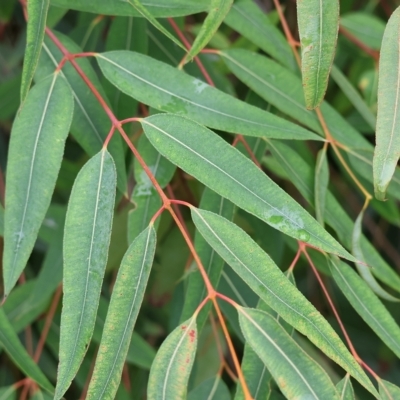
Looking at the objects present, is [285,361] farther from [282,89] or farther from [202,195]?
[282,89]

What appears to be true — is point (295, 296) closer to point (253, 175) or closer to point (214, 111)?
point (253, 175)

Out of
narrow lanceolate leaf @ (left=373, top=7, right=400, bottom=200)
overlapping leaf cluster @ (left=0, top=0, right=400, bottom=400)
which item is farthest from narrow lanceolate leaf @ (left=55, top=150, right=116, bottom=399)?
narrow lanceolate leaf @ (left=373, top=7, right=400, bottom=200)

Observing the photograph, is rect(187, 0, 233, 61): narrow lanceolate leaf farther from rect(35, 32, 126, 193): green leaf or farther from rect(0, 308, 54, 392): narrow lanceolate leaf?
rect(0, 308, 54, 392): narrow lanceolate leaf

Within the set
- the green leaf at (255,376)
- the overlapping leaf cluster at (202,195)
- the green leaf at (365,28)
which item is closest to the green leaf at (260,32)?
the overlapping leaf cluster at (202,195)

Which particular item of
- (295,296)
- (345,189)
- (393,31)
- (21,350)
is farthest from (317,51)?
(345,189)

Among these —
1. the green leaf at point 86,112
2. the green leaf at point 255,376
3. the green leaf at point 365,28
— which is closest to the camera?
the green leaf at point 255,376

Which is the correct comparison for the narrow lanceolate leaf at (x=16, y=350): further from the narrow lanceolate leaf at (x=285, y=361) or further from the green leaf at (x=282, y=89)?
the green leaf at (x=282, y=89)

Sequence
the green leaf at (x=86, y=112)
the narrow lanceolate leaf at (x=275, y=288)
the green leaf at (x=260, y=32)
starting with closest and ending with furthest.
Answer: the narrow lanceolate leaf at (x=275, y=288), the green leaf at (x=86, y=112), the green leaf at (x=260, y=32)
